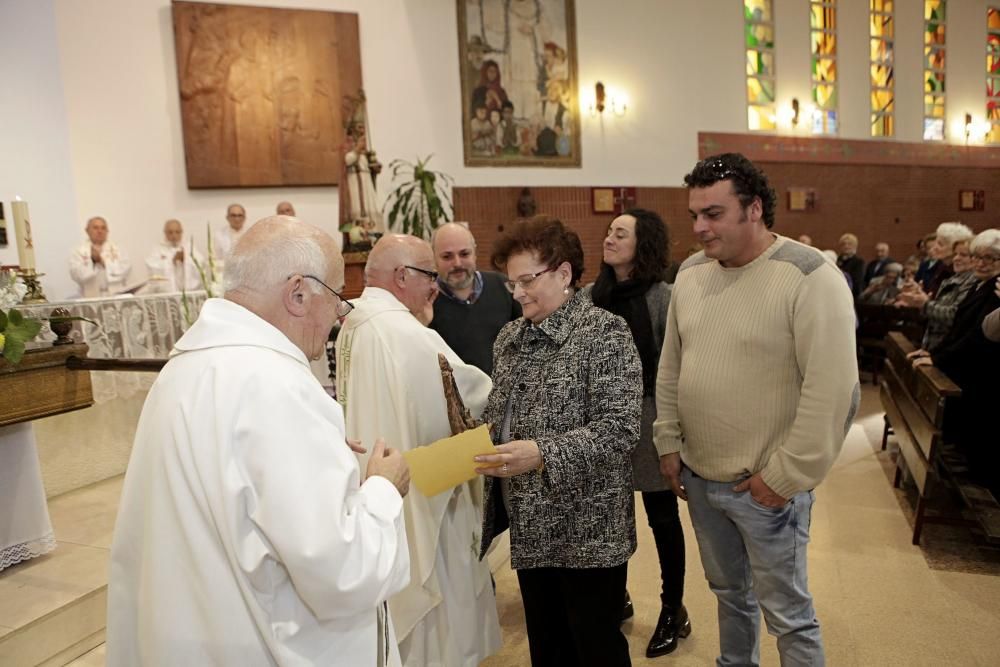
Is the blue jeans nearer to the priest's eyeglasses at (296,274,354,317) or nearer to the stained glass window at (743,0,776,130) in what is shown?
the priest's eyeglasses at (296,274,354,317)

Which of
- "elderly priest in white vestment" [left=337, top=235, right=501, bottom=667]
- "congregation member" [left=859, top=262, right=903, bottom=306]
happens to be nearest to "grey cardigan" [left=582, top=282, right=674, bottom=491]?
"elderly priest in white vestment" [left=337, top=235, right=501, bottom=667]

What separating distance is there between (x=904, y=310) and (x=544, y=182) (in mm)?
4972

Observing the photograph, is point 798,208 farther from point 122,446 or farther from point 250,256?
point 250,256

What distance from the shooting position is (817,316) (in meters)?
1.88

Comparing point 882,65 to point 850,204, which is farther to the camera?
point 882,65

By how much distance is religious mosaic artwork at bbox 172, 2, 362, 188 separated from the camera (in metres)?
8.29

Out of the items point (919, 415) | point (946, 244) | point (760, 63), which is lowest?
point (919, 415)

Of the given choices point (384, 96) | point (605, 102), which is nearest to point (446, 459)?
point (384, 96)

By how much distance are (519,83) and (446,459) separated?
9.22 metres

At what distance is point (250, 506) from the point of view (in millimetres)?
1280

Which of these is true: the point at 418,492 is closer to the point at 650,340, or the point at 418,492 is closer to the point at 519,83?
the point at 650,340

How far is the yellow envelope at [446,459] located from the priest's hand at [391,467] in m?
0.16

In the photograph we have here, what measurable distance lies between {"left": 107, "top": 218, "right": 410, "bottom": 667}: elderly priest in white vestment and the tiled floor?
1779 mm

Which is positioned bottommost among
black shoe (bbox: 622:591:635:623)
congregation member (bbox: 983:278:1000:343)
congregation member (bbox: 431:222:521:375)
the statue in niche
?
black shoe (bbox: 622:591:635:623)
